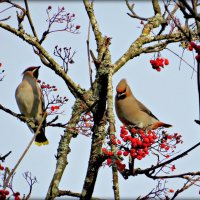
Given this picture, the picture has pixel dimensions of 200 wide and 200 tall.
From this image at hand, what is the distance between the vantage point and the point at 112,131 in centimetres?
284

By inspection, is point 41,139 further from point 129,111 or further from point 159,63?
point 159,63

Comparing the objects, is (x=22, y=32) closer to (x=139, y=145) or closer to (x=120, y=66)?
(x=120, y=66)

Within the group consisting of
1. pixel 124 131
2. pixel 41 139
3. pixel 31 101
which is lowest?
pixel 124 131

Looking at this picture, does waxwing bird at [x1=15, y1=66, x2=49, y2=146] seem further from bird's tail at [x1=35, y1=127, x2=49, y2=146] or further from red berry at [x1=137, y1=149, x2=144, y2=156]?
red berry at [x1=137, y1=149, x2=144, y2=156]

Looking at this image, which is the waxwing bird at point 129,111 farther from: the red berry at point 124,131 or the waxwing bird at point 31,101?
the red berry at point 124,131

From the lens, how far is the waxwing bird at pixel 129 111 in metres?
6.67

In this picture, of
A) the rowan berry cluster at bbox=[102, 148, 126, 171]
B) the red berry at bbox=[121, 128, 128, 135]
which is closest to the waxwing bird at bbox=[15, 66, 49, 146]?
the red berry at bbox=[121, 128, 128, 135]

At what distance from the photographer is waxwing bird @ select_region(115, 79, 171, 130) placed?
21.9 feet

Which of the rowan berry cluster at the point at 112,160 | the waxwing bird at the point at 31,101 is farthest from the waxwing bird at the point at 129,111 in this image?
the rowan berry cluster at the point at 112,160

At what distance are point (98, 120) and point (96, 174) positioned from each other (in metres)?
0.32

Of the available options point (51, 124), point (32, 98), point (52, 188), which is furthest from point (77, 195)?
point (32, 98)

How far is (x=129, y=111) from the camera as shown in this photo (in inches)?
265

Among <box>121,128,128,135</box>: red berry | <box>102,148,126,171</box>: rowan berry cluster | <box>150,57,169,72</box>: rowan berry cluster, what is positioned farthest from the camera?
<box>150,57,169,72</box>: rowan berry cluster

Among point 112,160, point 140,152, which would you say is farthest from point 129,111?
point 112,160
